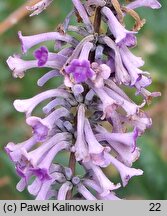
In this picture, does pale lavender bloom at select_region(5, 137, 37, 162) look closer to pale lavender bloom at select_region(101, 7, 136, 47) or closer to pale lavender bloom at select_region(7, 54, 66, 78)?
pale lavender bloom at select_region(7, 54, 66, 78)

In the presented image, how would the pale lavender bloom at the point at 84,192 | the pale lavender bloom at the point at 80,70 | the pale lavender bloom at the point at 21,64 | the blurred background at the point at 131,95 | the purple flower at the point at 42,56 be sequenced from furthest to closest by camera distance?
the blurred background at the point at 131,95 < the pale lavender bloom at the point at 84,192 < the pale lavender bloom at the point at 21,64 < the purple flower at the point at 42,56 < the pale lavender bloom at the point at 80,70

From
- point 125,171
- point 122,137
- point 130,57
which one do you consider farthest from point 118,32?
point 125,171

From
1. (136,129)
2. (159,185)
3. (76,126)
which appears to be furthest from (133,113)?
(159,185)

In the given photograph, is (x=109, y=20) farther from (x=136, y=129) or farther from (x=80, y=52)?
(x=136, y=129)

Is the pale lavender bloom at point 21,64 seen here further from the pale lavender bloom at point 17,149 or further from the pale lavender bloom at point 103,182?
the pale lavender bloom at point 103,182

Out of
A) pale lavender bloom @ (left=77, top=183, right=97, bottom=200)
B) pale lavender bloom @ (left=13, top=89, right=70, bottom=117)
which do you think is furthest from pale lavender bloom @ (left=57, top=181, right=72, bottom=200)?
pale lavender bloom @ (left=13, top=89, right=70, bottom=117)

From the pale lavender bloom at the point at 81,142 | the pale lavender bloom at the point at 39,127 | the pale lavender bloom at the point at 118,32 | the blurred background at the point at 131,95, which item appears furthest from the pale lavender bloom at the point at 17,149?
the blurred background at the point at 131,95

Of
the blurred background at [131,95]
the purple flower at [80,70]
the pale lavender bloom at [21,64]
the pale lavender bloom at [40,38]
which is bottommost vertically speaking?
the blurred background at [131,95]
